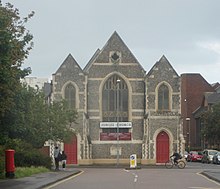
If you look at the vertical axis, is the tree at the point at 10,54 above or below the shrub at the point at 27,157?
above

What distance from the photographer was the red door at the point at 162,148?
60625mm

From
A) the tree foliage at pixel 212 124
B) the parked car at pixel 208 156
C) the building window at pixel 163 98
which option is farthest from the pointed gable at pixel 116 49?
the tree foliage at pixel 212 124

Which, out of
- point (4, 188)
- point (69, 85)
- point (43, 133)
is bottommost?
point (4, 188)

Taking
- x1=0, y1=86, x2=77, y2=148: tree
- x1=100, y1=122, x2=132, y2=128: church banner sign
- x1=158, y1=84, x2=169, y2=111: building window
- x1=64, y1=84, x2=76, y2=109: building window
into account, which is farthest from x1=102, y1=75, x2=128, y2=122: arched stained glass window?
x1=0, y1=86, x2=77, y2=148: tree

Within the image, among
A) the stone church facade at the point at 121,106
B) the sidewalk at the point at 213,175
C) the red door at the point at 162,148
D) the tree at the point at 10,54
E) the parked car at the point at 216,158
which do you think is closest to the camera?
the tree at the point at 10,54

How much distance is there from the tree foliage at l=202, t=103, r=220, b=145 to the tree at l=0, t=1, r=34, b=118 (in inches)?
2322

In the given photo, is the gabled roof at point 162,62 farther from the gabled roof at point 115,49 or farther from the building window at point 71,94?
the building window at point 71,94

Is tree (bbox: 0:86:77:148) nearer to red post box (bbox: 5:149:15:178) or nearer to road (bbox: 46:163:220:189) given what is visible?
red post box (bbox: 5:149:15:178)

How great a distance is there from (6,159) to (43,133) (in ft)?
46.8

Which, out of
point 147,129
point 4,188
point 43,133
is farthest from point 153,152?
point 4,188

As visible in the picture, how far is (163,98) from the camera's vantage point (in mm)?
61312

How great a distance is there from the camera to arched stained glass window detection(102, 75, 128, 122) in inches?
2431

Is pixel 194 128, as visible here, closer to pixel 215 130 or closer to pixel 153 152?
pixel 215 130

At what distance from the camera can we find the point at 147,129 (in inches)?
2383
